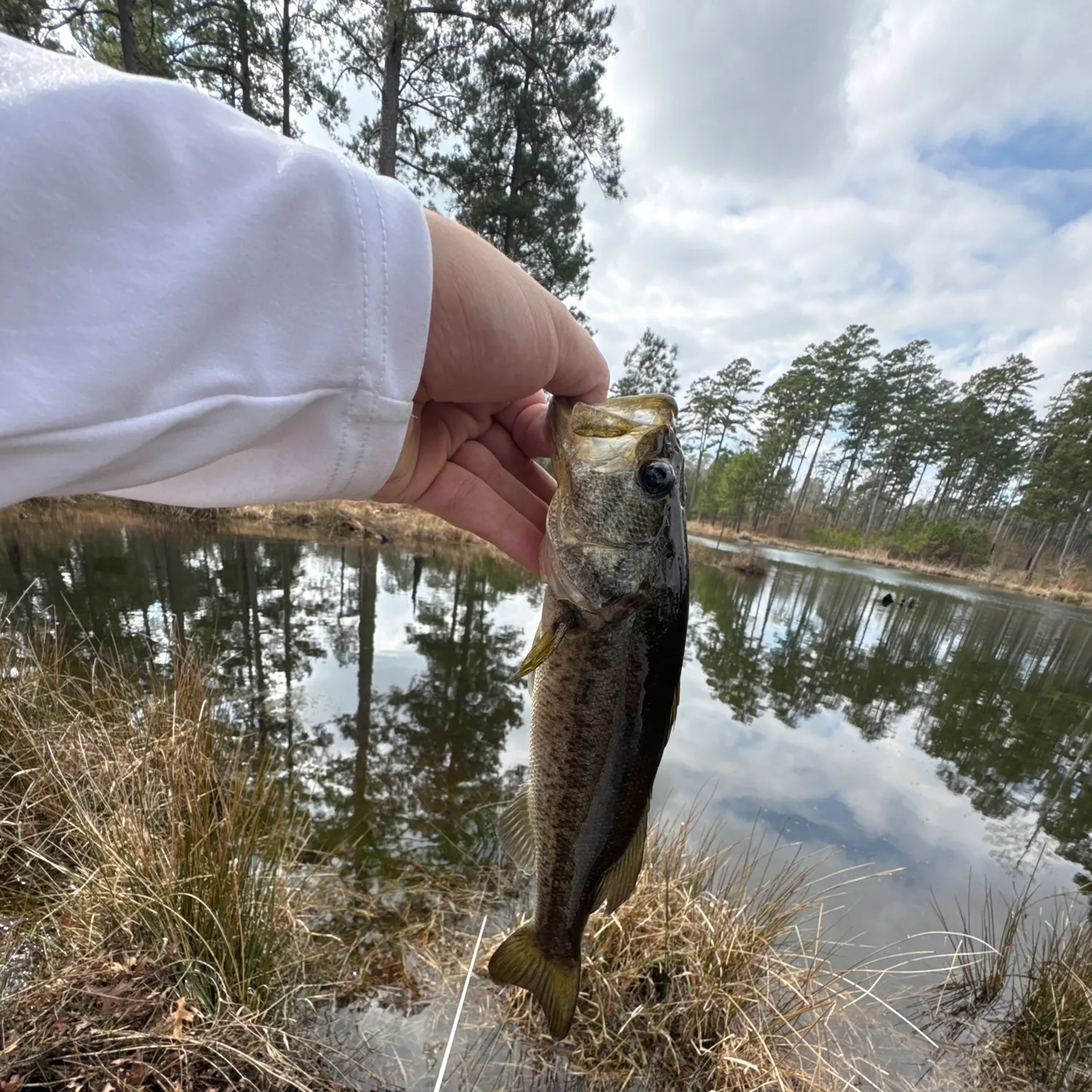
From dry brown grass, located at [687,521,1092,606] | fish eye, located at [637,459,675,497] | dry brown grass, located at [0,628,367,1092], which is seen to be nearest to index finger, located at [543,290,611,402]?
fish eye, located at [637,459,675,497]

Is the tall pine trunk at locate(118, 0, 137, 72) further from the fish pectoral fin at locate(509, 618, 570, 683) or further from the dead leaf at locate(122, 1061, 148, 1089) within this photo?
the dead leaf at locate(122, 1061, 148, 1089)

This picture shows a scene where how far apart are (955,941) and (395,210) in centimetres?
668

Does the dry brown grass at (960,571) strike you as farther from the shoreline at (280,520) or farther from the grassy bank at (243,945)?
the grassy bank at (243,945)

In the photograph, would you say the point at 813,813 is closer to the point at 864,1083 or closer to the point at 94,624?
the point at 864,1083

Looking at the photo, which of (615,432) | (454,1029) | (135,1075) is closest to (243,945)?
(135,1075)

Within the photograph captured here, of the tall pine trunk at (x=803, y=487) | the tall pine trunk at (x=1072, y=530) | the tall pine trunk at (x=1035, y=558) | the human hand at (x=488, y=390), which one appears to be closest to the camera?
the human hand at (x=488, y=390)

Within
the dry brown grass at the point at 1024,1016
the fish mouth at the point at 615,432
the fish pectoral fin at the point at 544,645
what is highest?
the fish mouth at the point at 615,432

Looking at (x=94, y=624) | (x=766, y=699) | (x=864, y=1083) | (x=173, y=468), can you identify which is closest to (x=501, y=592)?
(x=766, y=699)

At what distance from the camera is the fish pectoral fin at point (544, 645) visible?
1.85 metres

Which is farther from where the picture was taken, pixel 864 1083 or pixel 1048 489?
pixel 1048 489

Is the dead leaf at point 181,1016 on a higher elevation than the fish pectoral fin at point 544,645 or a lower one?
lower

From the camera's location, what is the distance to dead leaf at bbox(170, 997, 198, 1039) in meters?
2.15

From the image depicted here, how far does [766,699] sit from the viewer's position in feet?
32.2

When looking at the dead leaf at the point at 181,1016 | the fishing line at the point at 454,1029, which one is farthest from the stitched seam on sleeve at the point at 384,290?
the fishing line at the point at 454,1029
